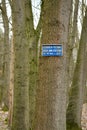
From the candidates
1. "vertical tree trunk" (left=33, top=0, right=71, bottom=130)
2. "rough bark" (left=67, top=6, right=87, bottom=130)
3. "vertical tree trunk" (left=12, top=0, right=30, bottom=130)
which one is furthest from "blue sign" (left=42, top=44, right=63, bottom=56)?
"rough bark" (left=67, top=6, right=87, bottom=130)

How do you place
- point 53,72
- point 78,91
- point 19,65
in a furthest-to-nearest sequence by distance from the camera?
point 78,91, point 19,65, point 53,72

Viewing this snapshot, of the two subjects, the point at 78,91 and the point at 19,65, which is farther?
the point at 78,91

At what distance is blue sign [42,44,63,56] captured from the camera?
15.0 ft

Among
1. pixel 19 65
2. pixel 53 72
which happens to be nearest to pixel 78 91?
pixel 19 65

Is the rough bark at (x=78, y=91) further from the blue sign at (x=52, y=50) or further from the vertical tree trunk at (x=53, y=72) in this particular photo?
the blue sign at (x=52, y=50)

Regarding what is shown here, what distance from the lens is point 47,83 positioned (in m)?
4.60

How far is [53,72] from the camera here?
4566 millimetres

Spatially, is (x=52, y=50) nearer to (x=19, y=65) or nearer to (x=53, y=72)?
(x=53, y=72)

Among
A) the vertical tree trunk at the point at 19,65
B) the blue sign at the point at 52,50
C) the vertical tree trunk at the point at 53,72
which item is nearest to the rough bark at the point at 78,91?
the vertical tree trunk at the point at 19,65

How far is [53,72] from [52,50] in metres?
0.38

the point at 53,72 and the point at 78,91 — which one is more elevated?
the point at 53,72

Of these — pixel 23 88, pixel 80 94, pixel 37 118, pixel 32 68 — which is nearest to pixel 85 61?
pixel 80 94

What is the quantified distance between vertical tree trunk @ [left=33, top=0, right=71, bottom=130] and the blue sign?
67 mm

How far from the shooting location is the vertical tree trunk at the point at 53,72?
455cm
